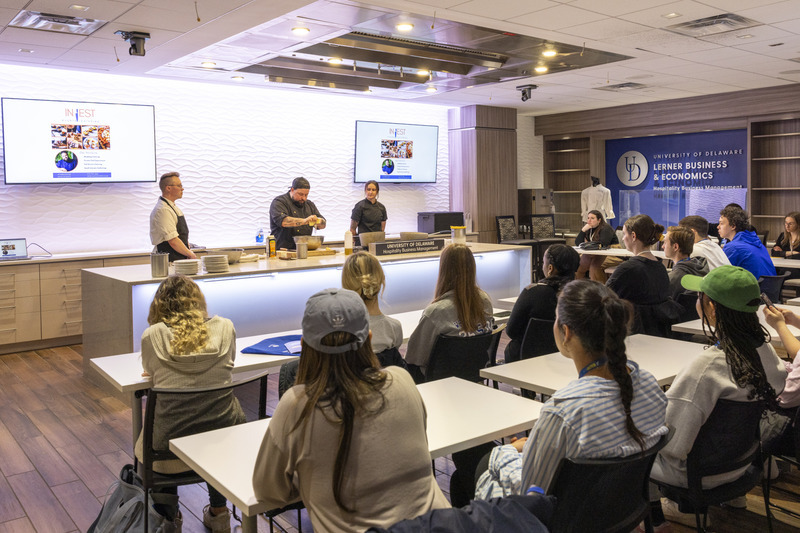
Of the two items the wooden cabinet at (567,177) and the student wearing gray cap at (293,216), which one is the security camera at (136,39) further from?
the wooden cabinet at (567,177)

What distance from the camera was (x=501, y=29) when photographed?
6.01 meters

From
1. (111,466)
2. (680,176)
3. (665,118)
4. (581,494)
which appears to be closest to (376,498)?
(581,494)

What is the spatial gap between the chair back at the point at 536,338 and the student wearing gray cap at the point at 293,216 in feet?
11.7

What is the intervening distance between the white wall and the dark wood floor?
2.12 meters

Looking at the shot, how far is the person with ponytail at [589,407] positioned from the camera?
1.79m

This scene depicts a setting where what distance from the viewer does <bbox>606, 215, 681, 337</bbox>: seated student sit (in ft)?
13.7

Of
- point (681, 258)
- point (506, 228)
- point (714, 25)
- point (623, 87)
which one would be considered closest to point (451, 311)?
point (681, 258)

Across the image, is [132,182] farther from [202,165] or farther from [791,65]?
[791,65]

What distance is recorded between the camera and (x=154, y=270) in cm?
511

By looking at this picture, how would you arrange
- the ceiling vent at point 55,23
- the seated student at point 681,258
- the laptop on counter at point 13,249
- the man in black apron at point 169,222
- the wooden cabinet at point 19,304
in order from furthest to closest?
the laptop on counter at point 13,249, the wooden cabinet at point 19,304, the man in black apron at point 169,222, the ceiling vent at point 55,23, the seated student at point 681,258

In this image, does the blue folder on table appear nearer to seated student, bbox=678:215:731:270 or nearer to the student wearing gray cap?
seated student, bbox=678:215:731:270

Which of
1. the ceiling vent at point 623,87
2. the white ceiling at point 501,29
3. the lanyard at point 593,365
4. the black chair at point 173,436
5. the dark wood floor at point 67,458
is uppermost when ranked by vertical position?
the ceiling vent at point 623,87

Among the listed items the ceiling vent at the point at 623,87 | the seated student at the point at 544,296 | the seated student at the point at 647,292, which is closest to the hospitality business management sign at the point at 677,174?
the ceiling vent at the point at 623,87

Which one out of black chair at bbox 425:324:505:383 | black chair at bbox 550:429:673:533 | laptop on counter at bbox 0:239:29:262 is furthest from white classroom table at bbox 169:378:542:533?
laptop on counter at bbox 0:239:29:262
